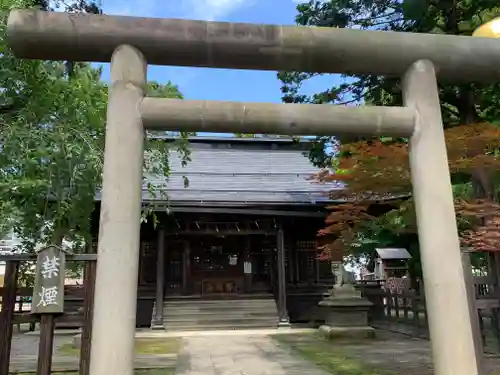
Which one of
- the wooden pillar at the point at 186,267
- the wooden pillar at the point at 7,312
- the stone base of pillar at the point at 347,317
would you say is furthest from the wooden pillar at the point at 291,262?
the wooden pillar at the point at 7,312

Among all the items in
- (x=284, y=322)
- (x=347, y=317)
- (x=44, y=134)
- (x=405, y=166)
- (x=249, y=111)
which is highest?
(x=405, y=166)

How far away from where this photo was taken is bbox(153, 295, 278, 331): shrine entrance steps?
15.5m

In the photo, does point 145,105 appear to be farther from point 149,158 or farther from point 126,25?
point 149,158

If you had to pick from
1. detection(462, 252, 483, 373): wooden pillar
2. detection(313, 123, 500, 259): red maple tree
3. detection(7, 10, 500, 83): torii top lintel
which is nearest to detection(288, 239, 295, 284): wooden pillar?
detection(313, 123, 500, 259): red maple tree

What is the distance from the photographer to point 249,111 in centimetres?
451

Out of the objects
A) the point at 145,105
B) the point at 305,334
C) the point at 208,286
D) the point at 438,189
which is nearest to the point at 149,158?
the point at 145,105

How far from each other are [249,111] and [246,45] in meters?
0.68

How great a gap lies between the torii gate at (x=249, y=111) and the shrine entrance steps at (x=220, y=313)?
11.8 m

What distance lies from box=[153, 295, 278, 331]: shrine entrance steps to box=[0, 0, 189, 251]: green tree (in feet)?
30.3

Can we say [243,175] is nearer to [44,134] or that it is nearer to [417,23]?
[417,23]

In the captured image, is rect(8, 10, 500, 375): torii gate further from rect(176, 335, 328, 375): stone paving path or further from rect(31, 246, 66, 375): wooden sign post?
rect(176, 335, 328, 375): stone paving path

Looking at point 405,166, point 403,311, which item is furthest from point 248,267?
point 405,166

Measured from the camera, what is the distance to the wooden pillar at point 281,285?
15.6 m

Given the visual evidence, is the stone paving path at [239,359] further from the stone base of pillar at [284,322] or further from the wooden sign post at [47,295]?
the stone base of pillar at [284,322]
